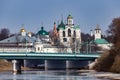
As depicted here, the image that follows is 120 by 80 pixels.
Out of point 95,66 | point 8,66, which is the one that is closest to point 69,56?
point 95,66

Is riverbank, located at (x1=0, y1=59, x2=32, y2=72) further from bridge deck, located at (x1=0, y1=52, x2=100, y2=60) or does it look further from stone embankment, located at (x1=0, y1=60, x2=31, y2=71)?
bridge deck, located at (x1=0, y1=52, x2=100, y2=60)

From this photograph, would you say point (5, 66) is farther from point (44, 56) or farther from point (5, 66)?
point (44, 56)

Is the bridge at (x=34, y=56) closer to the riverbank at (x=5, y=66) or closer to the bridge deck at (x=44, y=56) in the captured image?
the bridge deck at (x=44, y=56)

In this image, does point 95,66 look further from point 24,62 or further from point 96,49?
point 96,49

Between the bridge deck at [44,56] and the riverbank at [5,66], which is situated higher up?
the bridge deck at [44,56]

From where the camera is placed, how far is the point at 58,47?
199 m

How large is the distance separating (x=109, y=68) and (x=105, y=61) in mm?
3865

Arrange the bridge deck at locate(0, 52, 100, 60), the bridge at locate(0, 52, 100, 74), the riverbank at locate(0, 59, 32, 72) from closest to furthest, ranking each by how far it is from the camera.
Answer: the bridge at locate(0, 52, 100, 74), the bridge deck at locate(0, 52, 100, 60), the riverbank at locate(0, 59, 32, 72)

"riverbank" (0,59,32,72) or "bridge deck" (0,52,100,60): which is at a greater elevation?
"bridge deck" (0,52,100,60)

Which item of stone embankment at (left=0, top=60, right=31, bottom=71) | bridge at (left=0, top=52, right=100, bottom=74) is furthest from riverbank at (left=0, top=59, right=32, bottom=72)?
bridge at (left=0, top=52, right=100, bottom=74)

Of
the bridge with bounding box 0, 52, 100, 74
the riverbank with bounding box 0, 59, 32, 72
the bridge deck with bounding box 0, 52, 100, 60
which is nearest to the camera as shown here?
the bridge with bounding box 0, 52, 100, 74

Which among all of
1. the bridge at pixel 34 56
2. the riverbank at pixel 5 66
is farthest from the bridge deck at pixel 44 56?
the riverbank at pixel 5 66

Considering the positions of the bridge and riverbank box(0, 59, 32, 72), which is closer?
the bridge

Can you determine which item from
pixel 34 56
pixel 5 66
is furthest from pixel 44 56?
pixel 5 66
